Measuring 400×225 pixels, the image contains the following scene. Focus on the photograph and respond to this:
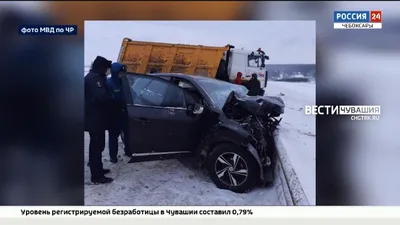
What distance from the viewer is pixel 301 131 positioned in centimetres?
315

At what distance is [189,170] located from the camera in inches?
127

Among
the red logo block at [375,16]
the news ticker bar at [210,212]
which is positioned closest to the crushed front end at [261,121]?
the news ticker bar at [210,212]

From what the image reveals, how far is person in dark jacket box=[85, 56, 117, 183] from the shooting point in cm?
318

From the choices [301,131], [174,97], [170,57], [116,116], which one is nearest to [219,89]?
[174,97]

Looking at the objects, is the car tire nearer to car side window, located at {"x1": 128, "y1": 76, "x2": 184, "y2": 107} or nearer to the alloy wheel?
the alloy wheel

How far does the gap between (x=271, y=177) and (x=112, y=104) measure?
1433 millimetres

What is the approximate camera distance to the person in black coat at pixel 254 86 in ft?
10.6

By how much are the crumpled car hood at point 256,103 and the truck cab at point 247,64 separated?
13 centimetres

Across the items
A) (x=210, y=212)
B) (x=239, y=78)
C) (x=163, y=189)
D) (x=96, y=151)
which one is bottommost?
(x=210, y=212)

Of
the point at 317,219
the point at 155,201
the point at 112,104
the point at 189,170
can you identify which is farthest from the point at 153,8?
the point at 317,219

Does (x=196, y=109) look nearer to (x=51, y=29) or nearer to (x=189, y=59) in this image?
(x=189, y=59)

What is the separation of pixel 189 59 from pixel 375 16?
4.99 feet

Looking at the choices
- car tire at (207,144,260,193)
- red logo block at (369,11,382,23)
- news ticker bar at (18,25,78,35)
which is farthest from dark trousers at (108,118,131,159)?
red logo block at (369,11,382,23)

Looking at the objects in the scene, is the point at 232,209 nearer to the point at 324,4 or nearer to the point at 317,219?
the point at 317,219
